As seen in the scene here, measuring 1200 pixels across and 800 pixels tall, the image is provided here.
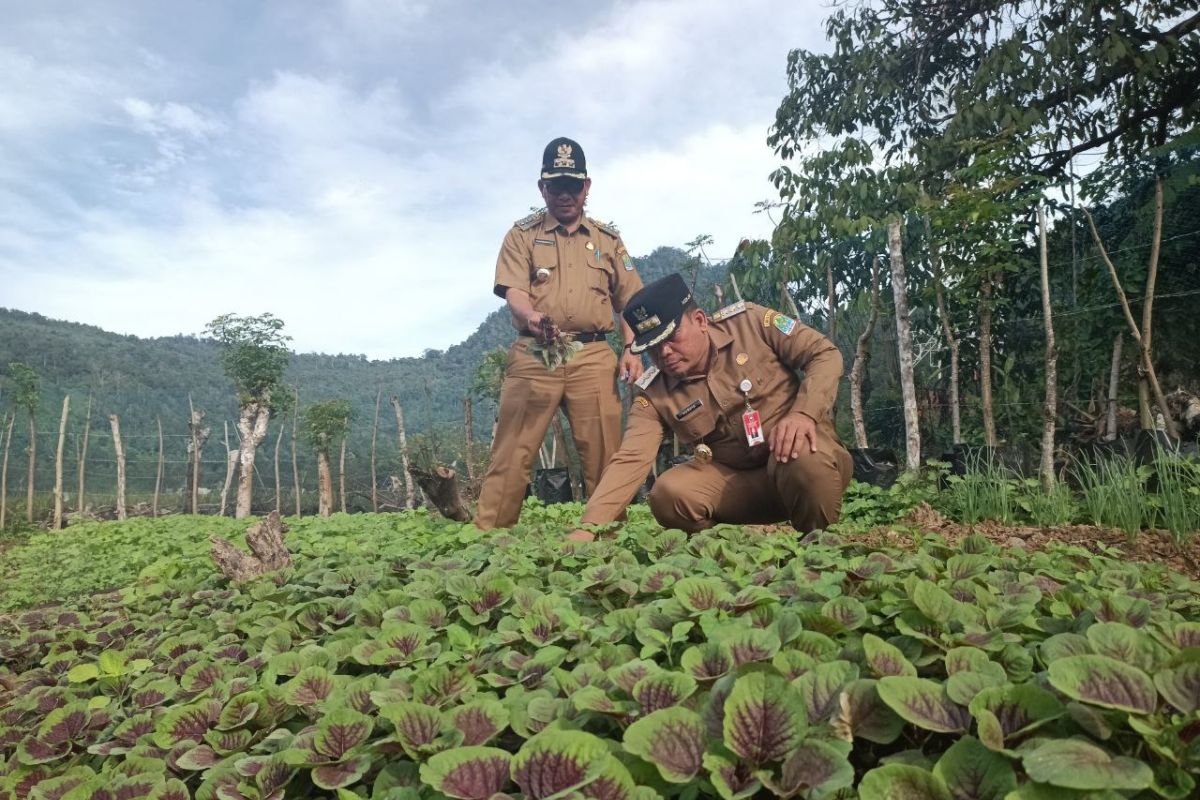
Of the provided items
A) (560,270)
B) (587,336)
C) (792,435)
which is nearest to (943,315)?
(587,336)

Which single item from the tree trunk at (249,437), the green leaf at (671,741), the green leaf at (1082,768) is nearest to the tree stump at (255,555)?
the green leaf at (671,741)

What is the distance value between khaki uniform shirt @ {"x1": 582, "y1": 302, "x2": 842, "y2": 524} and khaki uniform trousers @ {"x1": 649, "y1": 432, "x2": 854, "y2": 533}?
0.36 feet

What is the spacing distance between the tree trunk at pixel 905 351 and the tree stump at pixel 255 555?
15.3 ft

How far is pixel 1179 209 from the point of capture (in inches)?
261

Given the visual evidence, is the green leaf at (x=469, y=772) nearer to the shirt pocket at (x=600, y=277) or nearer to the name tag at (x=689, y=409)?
the name tag at (x=689, y=409)

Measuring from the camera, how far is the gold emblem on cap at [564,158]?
177 inches

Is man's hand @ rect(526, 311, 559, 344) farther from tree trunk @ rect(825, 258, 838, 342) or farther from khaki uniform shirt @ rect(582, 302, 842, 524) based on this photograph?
tree trunk @ rect(825, 258, 838, 342)

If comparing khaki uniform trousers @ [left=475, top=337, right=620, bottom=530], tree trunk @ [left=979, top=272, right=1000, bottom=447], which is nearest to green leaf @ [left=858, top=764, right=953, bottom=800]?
khaki uniform trousers @ [left=475, top=337, right=620, bottom=530]

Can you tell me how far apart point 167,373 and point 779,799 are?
54.9m

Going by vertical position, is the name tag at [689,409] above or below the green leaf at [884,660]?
above

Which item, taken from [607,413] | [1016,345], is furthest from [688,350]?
[1016,345]

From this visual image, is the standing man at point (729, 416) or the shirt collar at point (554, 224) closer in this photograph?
the standing man at point (729, 416)

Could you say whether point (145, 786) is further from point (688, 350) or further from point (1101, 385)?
point (1101, 385)

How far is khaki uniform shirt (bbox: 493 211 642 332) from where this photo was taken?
4.62m
